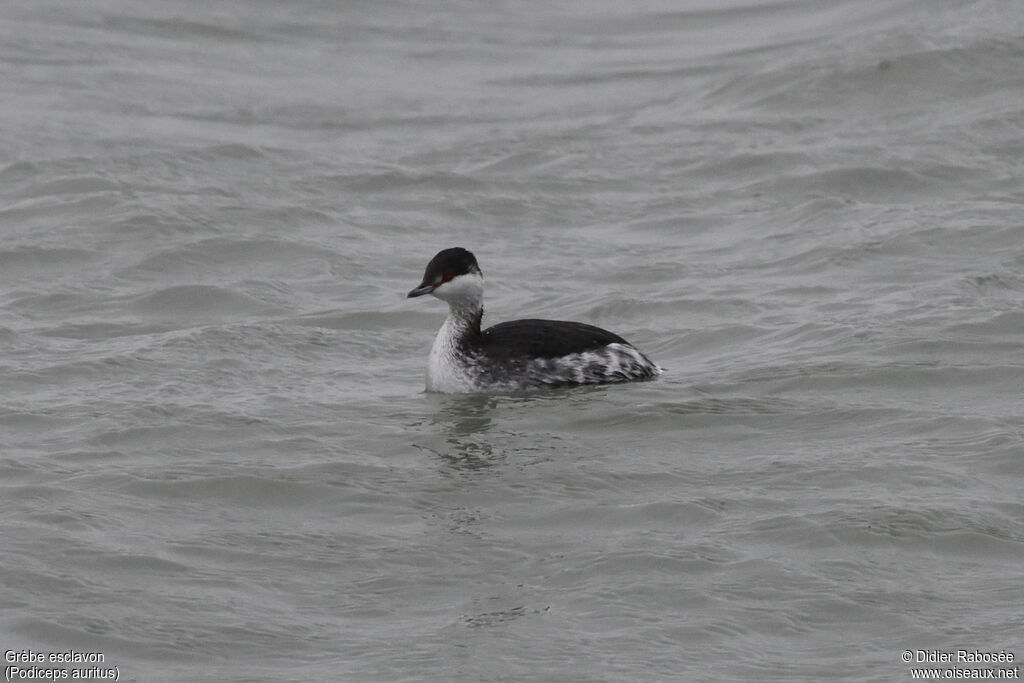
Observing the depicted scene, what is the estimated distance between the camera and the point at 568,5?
1016 inches

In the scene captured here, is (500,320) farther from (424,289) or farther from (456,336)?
(424,289)

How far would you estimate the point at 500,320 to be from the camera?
13.7 metres

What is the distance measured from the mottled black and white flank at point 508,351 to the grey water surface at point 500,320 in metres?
0.22

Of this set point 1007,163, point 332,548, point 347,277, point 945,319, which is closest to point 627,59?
point 1007,163

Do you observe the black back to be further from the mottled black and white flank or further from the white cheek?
the white cheek

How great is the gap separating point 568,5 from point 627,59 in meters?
3.27

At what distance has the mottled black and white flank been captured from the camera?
1169 centimetres

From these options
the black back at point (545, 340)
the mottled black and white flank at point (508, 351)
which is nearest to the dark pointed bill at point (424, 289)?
the mottled black and white flank at point (508, 351)

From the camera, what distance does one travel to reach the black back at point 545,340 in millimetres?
11703

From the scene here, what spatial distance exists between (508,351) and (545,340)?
0.26 meters

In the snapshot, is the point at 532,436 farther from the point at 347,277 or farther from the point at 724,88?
the point at 724,88

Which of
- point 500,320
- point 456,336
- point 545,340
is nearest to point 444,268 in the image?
point 456,336

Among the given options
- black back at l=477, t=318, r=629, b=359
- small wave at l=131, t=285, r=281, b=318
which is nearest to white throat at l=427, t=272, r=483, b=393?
black back at l=477, t=318, r=629, b=359

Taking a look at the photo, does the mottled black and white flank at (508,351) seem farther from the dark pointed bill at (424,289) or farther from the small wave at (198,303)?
the small wave at (198,303)
